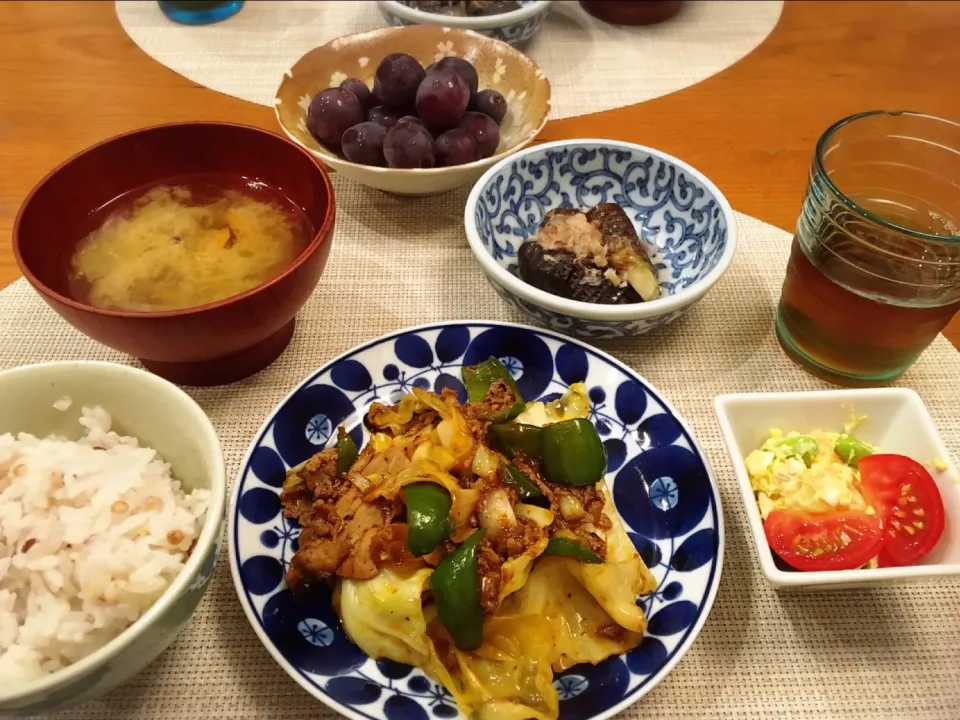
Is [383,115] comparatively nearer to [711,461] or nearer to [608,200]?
[608,200]

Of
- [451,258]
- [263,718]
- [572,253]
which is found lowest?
[263,718]

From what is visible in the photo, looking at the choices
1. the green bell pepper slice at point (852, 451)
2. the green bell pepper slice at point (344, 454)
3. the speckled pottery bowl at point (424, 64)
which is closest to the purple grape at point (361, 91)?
the speckled pottery bowl at point (424, 64)

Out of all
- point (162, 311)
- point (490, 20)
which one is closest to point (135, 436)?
point (162, 311)

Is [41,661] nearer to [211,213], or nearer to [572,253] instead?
[211,213]

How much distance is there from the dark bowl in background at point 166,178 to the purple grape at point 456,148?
1.11 ft

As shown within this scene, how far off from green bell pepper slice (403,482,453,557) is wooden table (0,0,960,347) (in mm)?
1112

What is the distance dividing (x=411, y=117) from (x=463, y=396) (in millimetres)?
683

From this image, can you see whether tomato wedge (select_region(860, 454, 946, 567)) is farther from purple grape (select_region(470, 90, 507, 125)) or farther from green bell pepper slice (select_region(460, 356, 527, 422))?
purple grape (select_region(470, 90, 507, 125))

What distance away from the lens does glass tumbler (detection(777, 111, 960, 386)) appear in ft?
3.59

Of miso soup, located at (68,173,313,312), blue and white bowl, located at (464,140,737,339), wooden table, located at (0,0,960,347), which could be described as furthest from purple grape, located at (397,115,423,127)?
wooden table, located at (0,0,960,347)

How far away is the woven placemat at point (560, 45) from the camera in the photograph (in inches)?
78.4

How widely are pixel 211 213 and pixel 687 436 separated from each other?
0.92 metres

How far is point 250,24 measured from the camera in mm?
2219

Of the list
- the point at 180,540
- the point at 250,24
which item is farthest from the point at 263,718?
the point at 250,24
